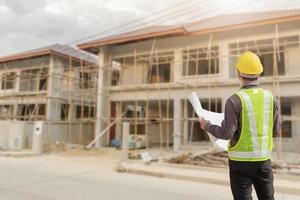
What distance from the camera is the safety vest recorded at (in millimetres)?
2303

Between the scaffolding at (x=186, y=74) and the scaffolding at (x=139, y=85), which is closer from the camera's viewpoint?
the scaffolding at (x=186, y=74)

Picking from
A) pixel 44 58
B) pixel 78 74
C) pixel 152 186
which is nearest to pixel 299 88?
pixel 152 186

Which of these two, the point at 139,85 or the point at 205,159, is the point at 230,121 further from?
the point at 139,85

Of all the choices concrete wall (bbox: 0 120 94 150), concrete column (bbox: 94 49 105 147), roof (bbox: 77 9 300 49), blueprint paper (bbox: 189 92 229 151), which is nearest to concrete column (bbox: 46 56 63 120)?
concrete wall (bbox: 0 120 94 150)

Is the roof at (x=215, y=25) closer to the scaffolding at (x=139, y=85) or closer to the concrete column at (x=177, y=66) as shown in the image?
the scaffolding at (x=139, y=85)

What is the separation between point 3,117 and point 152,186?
56.7 ft

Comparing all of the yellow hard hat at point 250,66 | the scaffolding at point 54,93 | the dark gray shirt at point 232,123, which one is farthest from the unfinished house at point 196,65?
the dark gray shirt at point 232,123

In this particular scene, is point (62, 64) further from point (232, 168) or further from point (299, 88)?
point (232, 168)

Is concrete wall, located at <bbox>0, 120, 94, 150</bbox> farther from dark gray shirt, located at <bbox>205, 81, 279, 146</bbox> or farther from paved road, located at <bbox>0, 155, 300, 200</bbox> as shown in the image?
dark gray shirt, located at <bbox>205, 81, 279, 146</bbox>

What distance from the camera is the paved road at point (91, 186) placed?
19.5ft

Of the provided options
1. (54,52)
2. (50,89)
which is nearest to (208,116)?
(50,89)

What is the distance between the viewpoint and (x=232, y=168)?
7.79 ft

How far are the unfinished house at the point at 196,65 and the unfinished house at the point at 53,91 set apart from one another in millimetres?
1689

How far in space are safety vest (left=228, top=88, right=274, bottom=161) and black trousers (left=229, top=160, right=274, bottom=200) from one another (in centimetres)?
5
